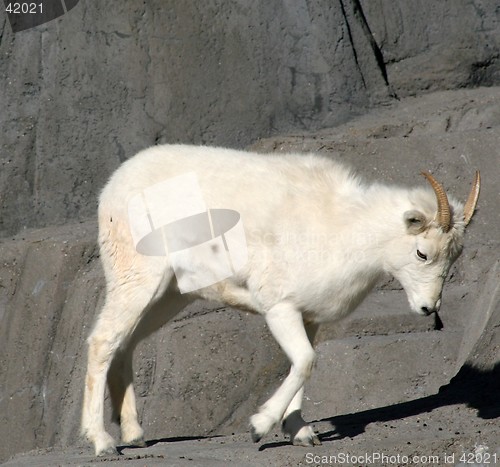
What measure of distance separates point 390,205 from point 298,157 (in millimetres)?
725

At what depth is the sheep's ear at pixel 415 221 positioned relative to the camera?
612cm

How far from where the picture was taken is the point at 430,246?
618 cm

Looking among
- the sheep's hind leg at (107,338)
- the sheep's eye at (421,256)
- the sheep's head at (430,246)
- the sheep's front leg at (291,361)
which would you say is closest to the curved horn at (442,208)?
the sheep's head at (430,246)

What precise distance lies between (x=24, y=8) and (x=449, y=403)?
5.27 meters

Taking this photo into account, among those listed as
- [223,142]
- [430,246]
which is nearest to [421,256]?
[430,246]

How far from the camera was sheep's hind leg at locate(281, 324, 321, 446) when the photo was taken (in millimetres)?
6047

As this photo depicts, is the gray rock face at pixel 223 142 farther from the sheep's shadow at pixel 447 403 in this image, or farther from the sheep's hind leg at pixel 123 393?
the sheep's hind leg at pixel 123 393

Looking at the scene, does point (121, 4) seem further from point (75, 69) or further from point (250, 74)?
point (250, 74)

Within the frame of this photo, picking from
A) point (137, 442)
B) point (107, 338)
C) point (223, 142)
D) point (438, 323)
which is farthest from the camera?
point (223, 142)

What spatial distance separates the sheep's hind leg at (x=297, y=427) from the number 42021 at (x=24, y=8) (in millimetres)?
4878

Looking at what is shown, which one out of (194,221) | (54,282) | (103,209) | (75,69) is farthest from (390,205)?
(75,69)

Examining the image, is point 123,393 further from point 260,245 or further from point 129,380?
point 260,245

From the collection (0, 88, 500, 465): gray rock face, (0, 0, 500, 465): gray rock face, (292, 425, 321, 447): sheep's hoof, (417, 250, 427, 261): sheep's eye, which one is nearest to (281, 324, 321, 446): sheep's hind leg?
(292, 425, 321, 447): sheep's hoof

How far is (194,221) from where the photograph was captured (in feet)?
21.3
